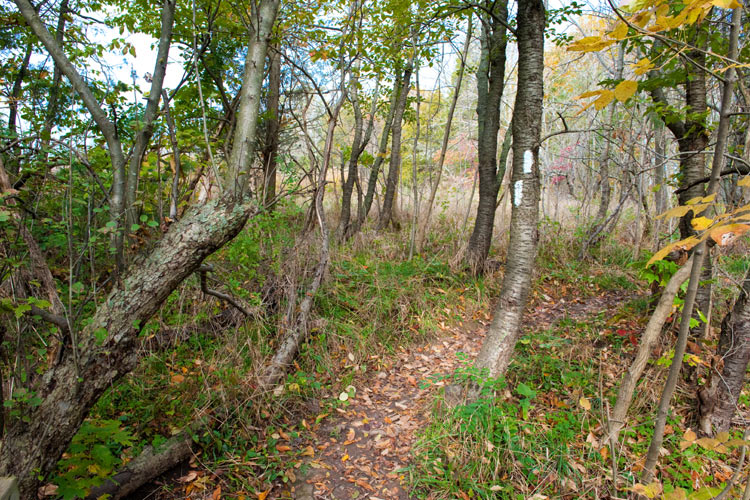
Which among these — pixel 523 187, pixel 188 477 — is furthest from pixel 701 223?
pixel 188 477

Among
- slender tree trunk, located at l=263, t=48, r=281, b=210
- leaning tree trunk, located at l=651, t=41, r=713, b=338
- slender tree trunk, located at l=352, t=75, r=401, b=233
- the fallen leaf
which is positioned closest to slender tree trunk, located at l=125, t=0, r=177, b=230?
the fallen leaf

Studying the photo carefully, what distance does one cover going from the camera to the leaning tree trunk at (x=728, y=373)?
2.85 metres

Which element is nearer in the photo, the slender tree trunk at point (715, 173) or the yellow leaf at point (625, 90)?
the yellow leaf at point (625, 90)

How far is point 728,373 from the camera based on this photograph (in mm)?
2932

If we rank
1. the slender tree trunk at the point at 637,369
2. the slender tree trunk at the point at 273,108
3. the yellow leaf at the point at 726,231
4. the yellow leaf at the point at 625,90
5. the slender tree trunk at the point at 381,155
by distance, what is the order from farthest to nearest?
the slender tree trunk at the point at 381,155
the slender tree trunk at the point at 273,108
the slender tree trunk at the point at 637,369
the yellow leaf at the point at 625,90
the yellow leaf at the point at 726,231

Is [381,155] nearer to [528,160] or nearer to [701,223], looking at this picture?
[528,160]

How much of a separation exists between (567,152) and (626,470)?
42.1 ft

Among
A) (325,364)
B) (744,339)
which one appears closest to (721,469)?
(744,339)

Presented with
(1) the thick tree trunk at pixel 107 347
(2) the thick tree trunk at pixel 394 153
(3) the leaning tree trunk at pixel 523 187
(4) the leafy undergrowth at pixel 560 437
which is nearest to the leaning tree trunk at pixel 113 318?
(1) the thick tree trunk at pixel 107 347

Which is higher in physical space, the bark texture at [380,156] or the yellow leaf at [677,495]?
the bark texture at [380,156]

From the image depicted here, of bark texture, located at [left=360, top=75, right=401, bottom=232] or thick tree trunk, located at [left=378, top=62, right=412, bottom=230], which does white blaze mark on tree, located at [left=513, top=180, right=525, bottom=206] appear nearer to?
Answer: bark texture, located at [left=360, top=75, right=401, bottom=232]

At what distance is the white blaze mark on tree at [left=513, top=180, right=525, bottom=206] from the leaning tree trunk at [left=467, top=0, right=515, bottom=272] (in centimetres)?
281

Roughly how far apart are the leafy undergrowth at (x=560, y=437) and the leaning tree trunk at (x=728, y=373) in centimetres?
12

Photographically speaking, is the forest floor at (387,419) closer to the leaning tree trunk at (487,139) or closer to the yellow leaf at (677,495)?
the leaning tree trunk at (487,139)
